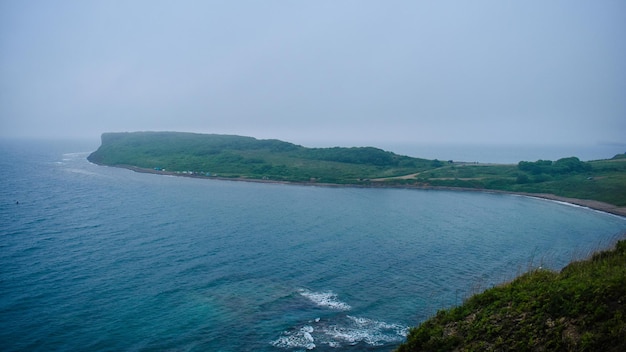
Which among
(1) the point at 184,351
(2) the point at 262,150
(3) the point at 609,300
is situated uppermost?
(2) the point at 262,150

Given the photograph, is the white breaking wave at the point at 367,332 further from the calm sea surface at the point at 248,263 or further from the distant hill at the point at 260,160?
the distant hill at the point at 260,160

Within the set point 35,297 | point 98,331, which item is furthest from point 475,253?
point 35,297

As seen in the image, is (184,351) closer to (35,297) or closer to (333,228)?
(35,297)

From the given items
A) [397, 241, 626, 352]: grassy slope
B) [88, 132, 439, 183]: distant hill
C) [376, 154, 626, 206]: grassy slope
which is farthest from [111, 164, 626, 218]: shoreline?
[397, 241, 626, 352]: grassy slope

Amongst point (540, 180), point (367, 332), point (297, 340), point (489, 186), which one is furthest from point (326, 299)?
point (540, 180)

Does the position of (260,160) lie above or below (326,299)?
above

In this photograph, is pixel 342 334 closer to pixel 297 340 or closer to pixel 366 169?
pixel 297 340

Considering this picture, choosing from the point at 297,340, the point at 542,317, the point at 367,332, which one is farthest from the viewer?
the point at 367,332
